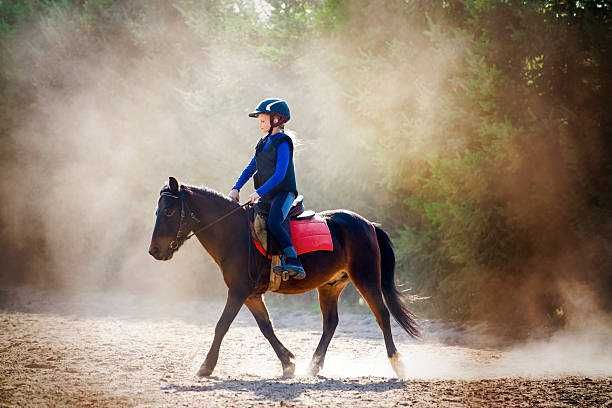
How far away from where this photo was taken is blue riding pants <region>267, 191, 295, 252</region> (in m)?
9.15

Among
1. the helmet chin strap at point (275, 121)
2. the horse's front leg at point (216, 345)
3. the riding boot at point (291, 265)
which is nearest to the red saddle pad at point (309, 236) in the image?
the riding boot at point (291, 265)

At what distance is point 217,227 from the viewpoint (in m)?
9.25

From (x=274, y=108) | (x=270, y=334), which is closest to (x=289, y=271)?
(x=270, y=334)

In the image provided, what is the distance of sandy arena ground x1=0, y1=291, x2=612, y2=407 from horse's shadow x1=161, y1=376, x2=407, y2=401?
1 centimetres

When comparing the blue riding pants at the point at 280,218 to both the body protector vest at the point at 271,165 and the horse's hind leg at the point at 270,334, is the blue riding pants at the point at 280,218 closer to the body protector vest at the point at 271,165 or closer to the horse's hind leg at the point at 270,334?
the body protector vest at the point at 271,165

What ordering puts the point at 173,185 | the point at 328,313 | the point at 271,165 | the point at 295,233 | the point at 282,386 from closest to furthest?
the point at 282,386, the point at 173,185, the point at 271,165, the point at 295,233, the point at 328,313

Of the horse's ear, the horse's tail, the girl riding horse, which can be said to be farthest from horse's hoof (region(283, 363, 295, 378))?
the horse's ear

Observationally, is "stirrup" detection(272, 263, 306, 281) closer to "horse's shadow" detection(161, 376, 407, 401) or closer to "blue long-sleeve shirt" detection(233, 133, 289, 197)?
"blue long-sleeve shirt" detection(233, 133, 289, 197)

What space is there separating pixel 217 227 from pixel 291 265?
99 cm

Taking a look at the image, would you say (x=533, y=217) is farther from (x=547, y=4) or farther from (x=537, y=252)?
(x=547, y=4)

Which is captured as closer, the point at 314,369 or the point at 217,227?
the point at 217,227

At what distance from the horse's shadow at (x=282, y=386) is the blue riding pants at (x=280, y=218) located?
5.30ft

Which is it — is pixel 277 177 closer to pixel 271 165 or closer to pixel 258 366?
pixel 271 165

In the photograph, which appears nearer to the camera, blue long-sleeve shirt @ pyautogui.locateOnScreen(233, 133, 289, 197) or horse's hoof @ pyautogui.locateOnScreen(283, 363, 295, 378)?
blue long-sleeve shirt @ pyautogui.locateOnScreen(233, 133, 289, 197)
